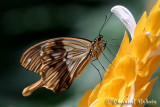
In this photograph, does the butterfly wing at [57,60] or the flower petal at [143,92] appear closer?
the flower petal at [143,92]

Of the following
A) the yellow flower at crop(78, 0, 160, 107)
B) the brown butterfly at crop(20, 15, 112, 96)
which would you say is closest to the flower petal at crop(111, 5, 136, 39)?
the yellow flower at crop(78, 0, 160, 107)

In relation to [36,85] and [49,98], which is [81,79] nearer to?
[49,98]

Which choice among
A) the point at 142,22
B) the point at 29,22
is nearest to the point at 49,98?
the point at 29,22

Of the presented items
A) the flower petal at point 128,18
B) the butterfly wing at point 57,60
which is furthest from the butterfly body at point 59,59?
the flower petal at point 128,18

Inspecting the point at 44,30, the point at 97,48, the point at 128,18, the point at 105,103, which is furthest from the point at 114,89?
the point at 44,30

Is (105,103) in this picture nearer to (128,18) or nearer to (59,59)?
(128,18)

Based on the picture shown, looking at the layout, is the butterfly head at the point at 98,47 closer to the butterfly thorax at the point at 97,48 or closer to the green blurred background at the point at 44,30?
the butterfly thorax at the point at 97,48

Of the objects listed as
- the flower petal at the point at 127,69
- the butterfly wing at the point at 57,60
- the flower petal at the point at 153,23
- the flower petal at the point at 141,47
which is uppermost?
the butterfly wing at the point at 57,60
